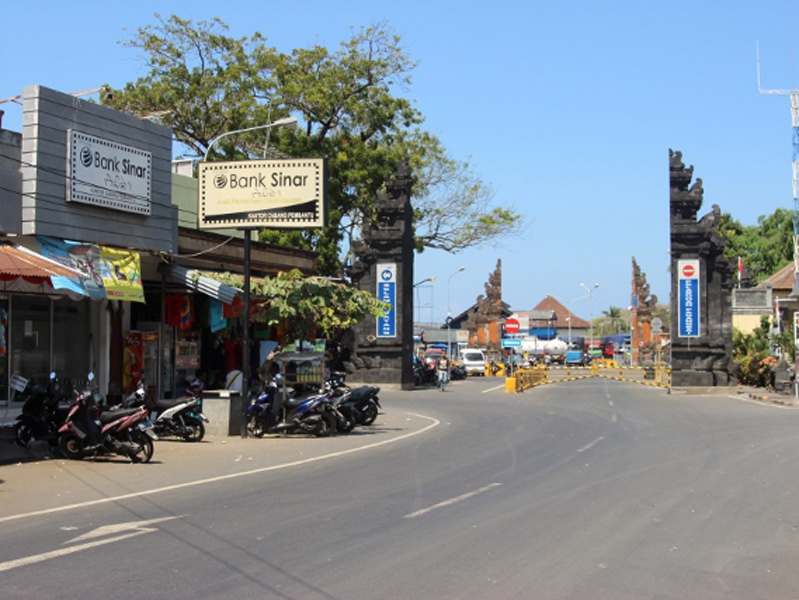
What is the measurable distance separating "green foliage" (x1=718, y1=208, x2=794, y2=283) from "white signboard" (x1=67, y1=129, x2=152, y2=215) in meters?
65.7

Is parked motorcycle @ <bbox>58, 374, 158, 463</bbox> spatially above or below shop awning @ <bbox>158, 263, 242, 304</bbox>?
below

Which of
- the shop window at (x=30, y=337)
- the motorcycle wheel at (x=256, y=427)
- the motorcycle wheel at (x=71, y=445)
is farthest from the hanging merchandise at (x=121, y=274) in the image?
the motorcycle wheel at (x=71, y=445)

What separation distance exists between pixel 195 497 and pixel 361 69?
38248mm

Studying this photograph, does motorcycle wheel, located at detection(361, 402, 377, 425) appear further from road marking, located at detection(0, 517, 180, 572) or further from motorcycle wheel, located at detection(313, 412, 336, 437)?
road marking, located at detection(0, 517, 180, 572)

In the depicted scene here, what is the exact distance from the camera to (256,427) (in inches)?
791

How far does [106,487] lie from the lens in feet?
40.8

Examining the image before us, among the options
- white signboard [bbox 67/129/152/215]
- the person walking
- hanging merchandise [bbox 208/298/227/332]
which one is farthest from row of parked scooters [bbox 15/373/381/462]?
the person walking

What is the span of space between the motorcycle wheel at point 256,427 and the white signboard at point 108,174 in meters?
5.57

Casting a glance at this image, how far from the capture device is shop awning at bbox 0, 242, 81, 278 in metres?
15.2

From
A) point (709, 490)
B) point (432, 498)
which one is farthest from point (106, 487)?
point (709, 490)

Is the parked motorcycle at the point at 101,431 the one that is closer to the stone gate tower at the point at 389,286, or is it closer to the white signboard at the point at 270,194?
the white signboard at the point at 270,194

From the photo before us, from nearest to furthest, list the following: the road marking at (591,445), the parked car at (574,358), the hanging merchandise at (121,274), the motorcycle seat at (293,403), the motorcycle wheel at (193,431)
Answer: the road marking at (591,445), the motorcycle wheel at (193,431), the hanging merchandise at (121,274), the motorcycle seat at (293,403), the parked car at (574,358)

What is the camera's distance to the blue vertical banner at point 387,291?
43719mm

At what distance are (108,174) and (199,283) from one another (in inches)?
129
